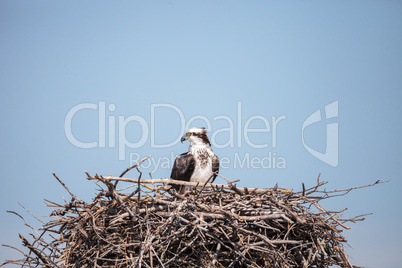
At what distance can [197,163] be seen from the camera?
339 inches

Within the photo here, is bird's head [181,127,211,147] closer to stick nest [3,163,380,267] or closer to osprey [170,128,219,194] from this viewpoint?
osprey [170,128,219,194]

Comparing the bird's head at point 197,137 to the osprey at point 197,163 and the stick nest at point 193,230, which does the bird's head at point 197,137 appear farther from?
the stick nest at point 193,230

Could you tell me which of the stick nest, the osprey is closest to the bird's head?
the osprey

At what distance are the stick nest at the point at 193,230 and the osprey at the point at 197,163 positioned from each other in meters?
1.49

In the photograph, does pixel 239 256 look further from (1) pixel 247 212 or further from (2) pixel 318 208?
(2) pixel 318 208

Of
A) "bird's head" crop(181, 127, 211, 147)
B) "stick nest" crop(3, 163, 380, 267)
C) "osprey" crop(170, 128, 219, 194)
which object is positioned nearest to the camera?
"stick nest" crop(3, 163, 380, 267)

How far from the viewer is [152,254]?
6207 mm

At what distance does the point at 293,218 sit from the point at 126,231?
2361 millimetres

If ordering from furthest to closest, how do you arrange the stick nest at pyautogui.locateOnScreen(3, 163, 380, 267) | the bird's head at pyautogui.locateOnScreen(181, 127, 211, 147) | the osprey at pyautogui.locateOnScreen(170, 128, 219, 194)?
A: the bird's head at pyautogui.locateOnScreen(181, 127, 211, 147), the osprey at pyautogui.locateOnScreen(170, 128, 219, 194), the stick nest at pyautogui.locateOnScreen(3, 163, 380, 267)

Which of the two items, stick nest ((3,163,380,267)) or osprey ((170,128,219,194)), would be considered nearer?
stick nest ((3,163,380,267))

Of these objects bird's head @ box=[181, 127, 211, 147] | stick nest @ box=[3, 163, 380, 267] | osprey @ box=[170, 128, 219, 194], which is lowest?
stick nest @ box=[3, 163, 380, 267]

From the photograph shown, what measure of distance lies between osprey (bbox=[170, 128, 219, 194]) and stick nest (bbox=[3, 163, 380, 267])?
1493mm

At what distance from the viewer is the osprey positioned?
858 centimetres

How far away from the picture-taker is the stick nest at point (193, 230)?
6.32 metres
